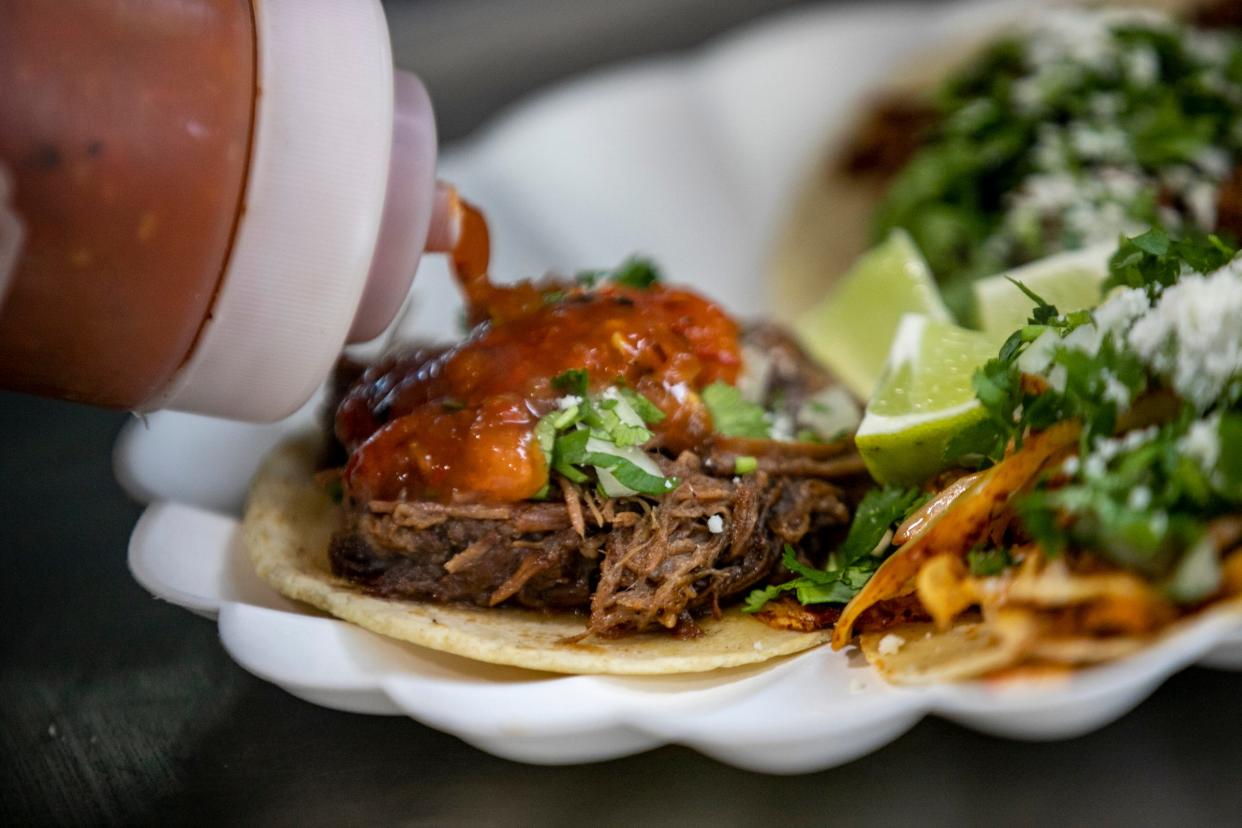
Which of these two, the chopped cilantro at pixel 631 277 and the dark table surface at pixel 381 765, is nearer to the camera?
the dark table surface at pixel 381 765

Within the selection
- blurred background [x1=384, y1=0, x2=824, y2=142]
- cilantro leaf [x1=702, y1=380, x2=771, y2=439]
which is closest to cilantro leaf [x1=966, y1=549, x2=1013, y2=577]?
cilantro leaf [x1=702, y1=380, x2=771, y2=439]

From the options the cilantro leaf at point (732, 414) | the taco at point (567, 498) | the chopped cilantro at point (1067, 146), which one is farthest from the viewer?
the chopped cilantro at point (1067, 146)

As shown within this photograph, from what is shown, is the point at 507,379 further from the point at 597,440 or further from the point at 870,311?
the point at 870,311

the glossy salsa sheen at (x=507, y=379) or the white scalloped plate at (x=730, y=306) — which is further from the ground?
the glossy salsa sheen at (x=507, y=379)

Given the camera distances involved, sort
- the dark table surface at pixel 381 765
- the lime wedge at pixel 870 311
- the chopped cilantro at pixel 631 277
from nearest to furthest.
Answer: the dark table surface at pixel 381 765 < the chopped cilantro at pixel 631 277 < the lime wedge at pixel 870 311

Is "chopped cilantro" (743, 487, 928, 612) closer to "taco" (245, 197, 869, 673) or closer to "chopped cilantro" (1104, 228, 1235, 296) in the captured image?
"taco" (245, 197, 869, 673)

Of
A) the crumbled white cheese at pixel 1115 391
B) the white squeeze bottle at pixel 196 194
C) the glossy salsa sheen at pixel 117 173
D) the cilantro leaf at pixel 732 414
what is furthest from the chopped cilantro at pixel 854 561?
the glossy salsa sheen at pixel 117 173

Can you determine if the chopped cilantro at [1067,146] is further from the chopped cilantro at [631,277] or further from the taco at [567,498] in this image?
the taco at [567,498]
